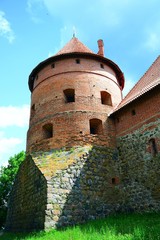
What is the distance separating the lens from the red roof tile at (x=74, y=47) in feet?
46.6

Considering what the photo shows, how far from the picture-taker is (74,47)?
1471 centimetres

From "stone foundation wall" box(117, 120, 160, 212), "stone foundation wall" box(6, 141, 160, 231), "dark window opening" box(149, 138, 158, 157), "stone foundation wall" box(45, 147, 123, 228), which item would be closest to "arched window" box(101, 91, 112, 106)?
"stone foundation wall" box(6, 141, 160, 231)

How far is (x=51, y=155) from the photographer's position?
10359 mm

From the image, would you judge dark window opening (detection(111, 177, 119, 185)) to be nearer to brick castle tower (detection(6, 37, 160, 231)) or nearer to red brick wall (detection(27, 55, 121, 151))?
brick castle tower (detection(6, 37, 160, 231))

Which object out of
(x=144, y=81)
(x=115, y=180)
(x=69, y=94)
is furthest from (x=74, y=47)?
(x=115, y=180)

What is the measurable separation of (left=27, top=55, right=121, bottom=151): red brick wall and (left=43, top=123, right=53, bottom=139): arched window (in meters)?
0.17

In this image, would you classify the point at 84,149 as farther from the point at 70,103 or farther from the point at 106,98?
the point at 106,98

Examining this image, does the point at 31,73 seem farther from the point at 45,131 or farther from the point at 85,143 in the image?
the point at 85,143

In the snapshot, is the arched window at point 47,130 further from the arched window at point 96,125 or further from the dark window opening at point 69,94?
the arched window at point 96,125

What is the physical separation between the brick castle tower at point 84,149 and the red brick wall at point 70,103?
5cm

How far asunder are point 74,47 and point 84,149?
7103mm

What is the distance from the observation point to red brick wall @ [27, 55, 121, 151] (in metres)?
11.1

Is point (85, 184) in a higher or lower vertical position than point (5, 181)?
lower

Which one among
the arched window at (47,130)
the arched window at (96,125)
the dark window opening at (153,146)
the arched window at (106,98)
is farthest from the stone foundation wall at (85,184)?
the arched window at (106,98)
